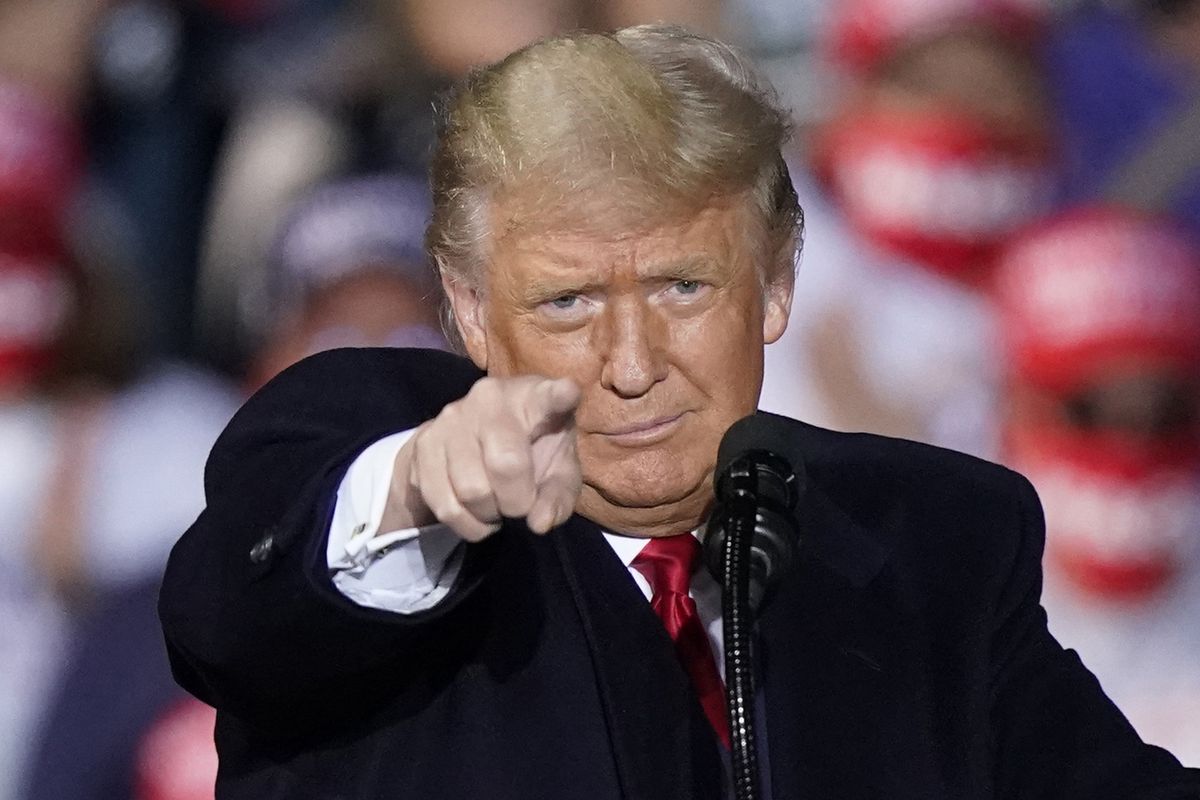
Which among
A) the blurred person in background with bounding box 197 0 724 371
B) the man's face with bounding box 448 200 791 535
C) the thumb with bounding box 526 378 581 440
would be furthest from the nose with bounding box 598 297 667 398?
the blurred person in background with bounding box 197 0 724 371

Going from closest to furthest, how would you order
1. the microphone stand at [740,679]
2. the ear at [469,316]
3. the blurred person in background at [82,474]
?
the microphone stand at [740,679] → the ear at [469,316] → the blurred person in background at [82,474]

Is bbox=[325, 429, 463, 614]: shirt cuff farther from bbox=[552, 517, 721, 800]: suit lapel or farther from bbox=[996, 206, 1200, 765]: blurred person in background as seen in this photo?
bbox=[996, 206, 1200, 765]: blurred person in background

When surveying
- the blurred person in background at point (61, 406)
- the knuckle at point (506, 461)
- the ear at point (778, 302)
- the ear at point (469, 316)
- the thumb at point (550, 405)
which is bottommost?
the knuckle at point (506, 461)

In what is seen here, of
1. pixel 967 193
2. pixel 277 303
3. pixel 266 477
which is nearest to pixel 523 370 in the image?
pixel 266 477

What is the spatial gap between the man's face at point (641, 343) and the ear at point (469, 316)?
0.03m

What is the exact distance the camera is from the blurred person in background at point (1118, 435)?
3123 mm

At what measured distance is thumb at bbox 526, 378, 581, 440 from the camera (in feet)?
3.33

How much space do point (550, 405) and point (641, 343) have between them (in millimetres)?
439

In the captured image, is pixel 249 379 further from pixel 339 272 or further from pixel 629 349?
pixel 629 349

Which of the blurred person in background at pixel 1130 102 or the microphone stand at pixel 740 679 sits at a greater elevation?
the blurred person in background at pixel 1130 102

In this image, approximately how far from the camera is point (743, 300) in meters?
1.56

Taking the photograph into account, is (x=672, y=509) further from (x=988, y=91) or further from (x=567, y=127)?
(x=988, y=91)

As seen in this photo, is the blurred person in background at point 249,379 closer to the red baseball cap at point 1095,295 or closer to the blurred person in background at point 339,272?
the blurred person in background at point 339,272

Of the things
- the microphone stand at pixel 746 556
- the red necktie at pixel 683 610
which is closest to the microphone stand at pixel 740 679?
the microphone stand at pixel 746 556
